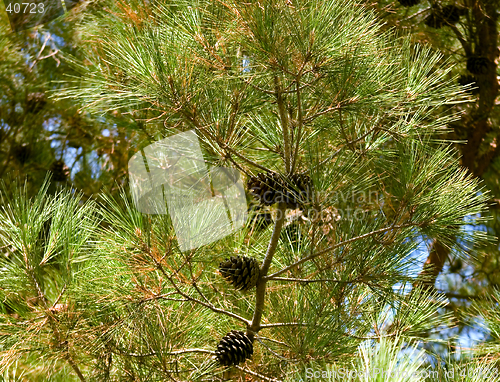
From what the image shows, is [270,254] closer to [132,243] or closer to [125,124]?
[132,243]

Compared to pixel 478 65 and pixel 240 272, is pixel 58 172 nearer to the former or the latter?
pixel 240 272

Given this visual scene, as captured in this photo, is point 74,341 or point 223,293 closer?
point 74,341

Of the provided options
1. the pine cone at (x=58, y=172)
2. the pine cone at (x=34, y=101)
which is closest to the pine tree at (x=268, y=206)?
the pine cone at (x=58, y=172)

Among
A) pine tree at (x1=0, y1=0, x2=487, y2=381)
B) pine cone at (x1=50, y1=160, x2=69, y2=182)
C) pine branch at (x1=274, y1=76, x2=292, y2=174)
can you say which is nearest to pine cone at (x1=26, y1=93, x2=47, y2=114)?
pine cone at (x1=50, y1=160, x2=69, y2=182)

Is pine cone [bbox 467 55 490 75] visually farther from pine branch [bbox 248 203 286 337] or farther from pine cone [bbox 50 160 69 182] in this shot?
pine cone [bbox 50 160 69 182]

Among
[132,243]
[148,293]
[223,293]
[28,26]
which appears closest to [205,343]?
[223,293]

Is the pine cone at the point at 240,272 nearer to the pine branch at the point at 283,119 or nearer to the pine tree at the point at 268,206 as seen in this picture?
the pine tree at the point at 268,206
